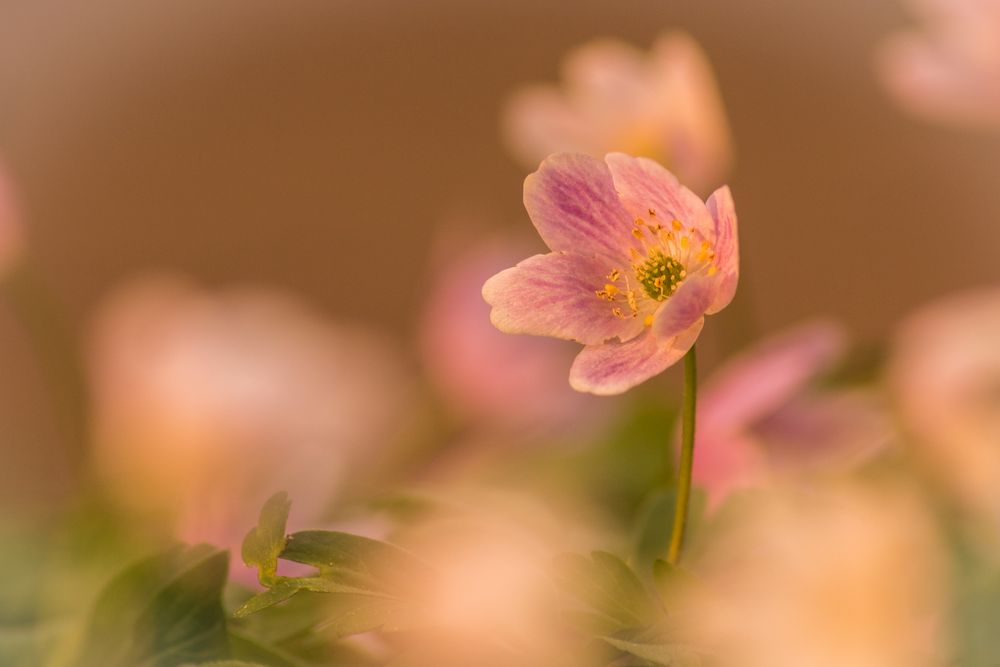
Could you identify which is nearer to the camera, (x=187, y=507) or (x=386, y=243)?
(x=187, y=507)

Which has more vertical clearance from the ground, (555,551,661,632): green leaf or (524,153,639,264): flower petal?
(524,153,639,264): flower petal

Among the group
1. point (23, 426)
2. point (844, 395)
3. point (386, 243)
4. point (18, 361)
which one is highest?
point (386, 243)

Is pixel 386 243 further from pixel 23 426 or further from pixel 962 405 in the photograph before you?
pixel 962 405

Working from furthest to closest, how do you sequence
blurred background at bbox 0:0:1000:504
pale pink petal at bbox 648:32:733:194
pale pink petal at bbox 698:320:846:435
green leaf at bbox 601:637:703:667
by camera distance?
1. blurred background at bbox 0:0:1000:504
2. pale pink petal at bbox 648:32:733:194
3. pale pink petal at bbox 698:320:846:435
4. green leaf at bbox 601:637:703:667

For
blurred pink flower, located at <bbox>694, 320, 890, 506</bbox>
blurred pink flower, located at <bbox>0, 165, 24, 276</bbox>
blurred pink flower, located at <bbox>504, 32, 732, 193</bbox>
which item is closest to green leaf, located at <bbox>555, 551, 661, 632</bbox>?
blurred pink flower, located at <bbox>694, 320, 890, 506</bbox>

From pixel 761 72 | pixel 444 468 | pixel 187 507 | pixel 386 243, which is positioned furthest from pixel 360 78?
pixel 187 507

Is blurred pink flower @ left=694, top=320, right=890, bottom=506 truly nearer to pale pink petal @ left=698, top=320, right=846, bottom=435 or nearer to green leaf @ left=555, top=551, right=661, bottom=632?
pale pink petal @ left=698, top=320, right=846, bottom=435

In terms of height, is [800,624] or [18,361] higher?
[18,361]
